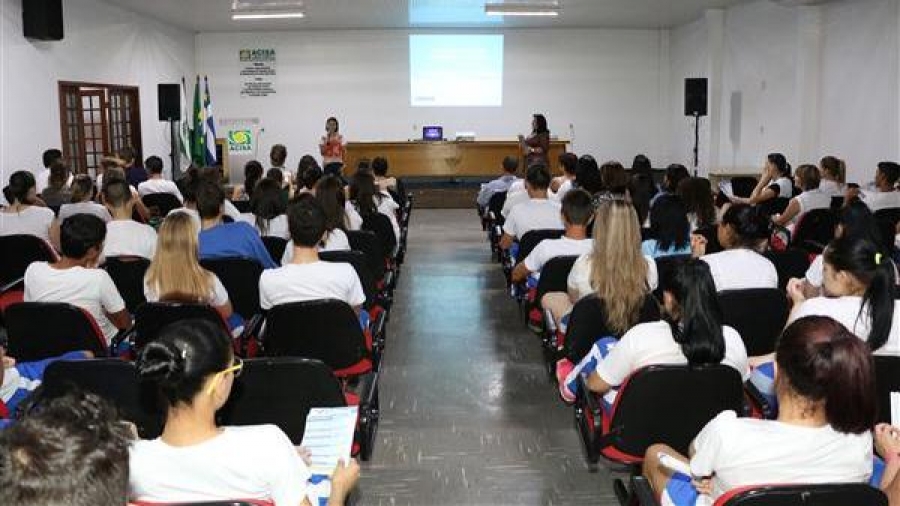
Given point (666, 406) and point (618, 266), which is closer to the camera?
point (666, 406)

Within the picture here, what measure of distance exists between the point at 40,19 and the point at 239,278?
6544mm

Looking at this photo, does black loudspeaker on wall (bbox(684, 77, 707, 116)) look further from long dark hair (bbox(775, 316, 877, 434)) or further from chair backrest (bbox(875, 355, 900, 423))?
long dark hair (bbox(775, 316, 877, 434))

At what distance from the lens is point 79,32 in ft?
36.5

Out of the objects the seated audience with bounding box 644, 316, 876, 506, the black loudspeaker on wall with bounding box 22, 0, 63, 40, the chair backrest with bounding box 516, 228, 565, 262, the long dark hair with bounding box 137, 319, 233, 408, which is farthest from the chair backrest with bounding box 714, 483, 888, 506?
the black loudspeaker on wall with bounding box 22, 0, 63, 40

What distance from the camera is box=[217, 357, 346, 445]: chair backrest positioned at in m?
2.83

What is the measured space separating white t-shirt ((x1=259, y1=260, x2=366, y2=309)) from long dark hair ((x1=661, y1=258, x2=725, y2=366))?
1.69m

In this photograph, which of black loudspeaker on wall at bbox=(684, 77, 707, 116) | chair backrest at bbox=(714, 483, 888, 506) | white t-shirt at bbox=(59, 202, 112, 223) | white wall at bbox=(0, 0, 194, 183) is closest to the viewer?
chair backrest at bbox=(714, 483, 888, 506)

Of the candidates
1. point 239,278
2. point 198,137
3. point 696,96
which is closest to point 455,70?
point 696,96

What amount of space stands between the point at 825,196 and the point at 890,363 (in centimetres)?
460

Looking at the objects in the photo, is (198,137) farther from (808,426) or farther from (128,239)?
(808,426)

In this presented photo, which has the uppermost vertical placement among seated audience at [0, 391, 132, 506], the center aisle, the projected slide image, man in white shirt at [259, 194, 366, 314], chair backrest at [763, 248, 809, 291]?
the projected slide image

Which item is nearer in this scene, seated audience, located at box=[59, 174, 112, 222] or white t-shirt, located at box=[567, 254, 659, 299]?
white t-shirt, located at box=[567, 254, 659, 299]

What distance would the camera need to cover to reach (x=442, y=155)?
48.8 ft

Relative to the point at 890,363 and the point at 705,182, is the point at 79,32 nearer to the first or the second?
the point at 705,182
